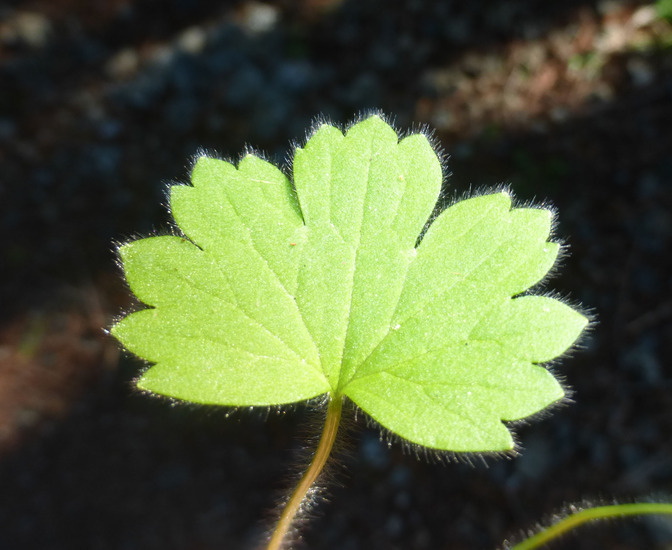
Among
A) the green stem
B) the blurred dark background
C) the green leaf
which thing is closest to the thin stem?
the green leaf

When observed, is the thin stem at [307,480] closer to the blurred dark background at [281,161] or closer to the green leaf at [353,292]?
the green leaf at [353,292]

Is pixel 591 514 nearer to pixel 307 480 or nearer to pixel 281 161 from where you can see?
pixel 307 480

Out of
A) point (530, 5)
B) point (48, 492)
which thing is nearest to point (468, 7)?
point (530, 5)

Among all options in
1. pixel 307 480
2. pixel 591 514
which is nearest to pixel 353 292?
pixel 307 480

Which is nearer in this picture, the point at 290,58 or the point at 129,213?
the point at 129,213

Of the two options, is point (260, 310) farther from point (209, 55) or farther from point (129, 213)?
point (209, 55)

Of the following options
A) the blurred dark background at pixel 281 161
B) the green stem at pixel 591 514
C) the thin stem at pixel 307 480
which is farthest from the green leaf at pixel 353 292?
the blurred dark background at pixel 281 161
